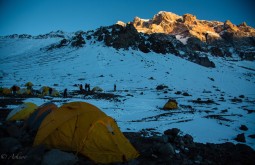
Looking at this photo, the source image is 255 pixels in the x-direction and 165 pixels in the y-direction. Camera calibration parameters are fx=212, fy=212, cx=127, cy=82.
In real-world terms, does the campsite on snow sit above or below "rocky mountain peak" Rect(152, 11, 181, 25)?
below

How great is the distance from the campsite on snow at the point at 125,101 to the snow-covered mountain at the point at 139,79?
10 centimetres

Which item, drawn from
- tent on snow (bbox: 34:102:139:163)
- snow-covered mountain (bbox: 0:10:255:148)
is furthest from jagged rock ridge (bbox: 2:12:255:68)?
tent on snow (bbox: 34:102:139:163)

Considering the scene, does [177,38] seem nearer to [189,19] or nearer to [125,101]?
[189,19]

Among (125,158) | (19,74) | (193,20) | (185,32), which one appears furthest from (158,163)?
(193,20)

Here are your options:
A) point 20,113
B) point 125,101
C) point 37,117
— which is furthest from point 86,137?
point 125,101

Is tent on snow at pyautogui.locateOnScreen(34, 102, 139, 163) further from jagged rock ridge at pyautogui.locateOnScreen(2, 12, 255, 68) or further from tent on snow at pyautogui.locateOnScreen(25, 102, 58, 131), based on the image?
jagged rock ridge at pyautogui.locateOnScreen(2, 12, 255, 68)

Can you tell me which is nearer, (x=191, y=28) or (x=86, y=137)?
(x=86, y=137)

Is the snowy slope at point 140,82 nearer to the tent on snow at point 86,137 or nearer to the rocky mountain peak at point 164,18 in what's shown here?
the tent on snow at point 86,137

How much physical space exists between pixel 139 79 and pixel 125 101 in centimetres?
2155

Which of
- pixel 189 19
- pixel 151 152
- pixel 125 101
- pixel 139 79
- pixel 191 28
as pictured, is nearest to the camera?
pixel 151 152

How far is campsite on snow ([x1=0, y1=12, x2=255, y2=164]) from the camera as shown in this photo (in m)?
8.01

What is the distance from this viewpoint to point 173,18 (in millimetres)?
171000

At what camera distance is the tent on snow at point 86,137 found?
25.5ft

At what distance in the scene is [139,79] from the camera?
4659 cm
